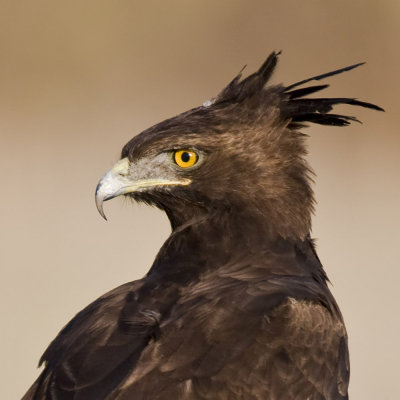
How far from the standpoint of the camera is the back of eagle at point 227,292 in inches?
184

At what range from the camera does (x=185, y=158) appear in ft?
17.7

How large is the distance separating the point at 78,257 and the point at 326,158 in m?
1.67

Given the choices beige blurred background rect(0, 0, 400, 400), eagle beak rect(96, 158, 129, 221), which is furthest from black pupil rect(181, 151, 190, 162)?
beige blurred background rect(0, 0, 400, 400)

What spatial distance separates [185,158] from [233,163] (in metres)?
0.19

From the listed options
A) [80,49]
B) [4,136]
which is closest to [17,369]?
[4,136]

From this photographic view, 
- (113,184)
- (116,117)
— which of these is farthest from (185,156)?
(116,117)

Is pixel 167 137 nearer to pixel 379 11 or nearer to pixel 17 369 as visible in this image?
pixel 17 369

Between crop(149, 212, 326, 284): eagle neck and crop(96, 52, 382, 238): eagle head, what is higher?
crop(96, 52, 382, 238): eagle head

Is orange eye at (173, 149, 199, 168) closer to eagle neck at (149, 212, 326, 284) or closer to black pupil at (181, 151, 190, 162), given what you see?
black pupil at (181, 151, 190, 162)

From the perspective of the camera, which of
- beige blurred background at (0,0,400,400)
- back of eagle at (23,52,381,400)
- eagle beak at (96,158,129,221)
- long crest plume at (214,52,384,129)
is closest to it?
back of eagle at (23,52,381,400)

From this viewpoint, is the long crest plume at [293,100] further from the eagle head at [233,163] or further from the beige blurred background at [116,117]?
the beige blurred background at [116,117]

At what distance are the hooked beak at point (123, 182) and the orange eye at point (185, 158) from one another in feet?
0.21

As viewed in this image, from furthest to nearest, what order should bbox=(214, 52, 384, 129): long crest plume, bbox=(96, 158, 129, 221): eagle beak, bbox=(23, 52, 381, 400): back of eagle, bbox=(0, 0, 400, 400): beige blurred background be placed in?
bbox=(0, 0, 400, 400): beige blurred background → bbox=(214, 52, 384, 129): long crest plume → bbox=(96, 158, 129, 221): eagle beak → bbox=(23, 52, 381, 400): back of eagle

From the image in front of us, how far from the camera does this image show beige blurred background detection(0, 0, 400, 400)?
27.2 ft
